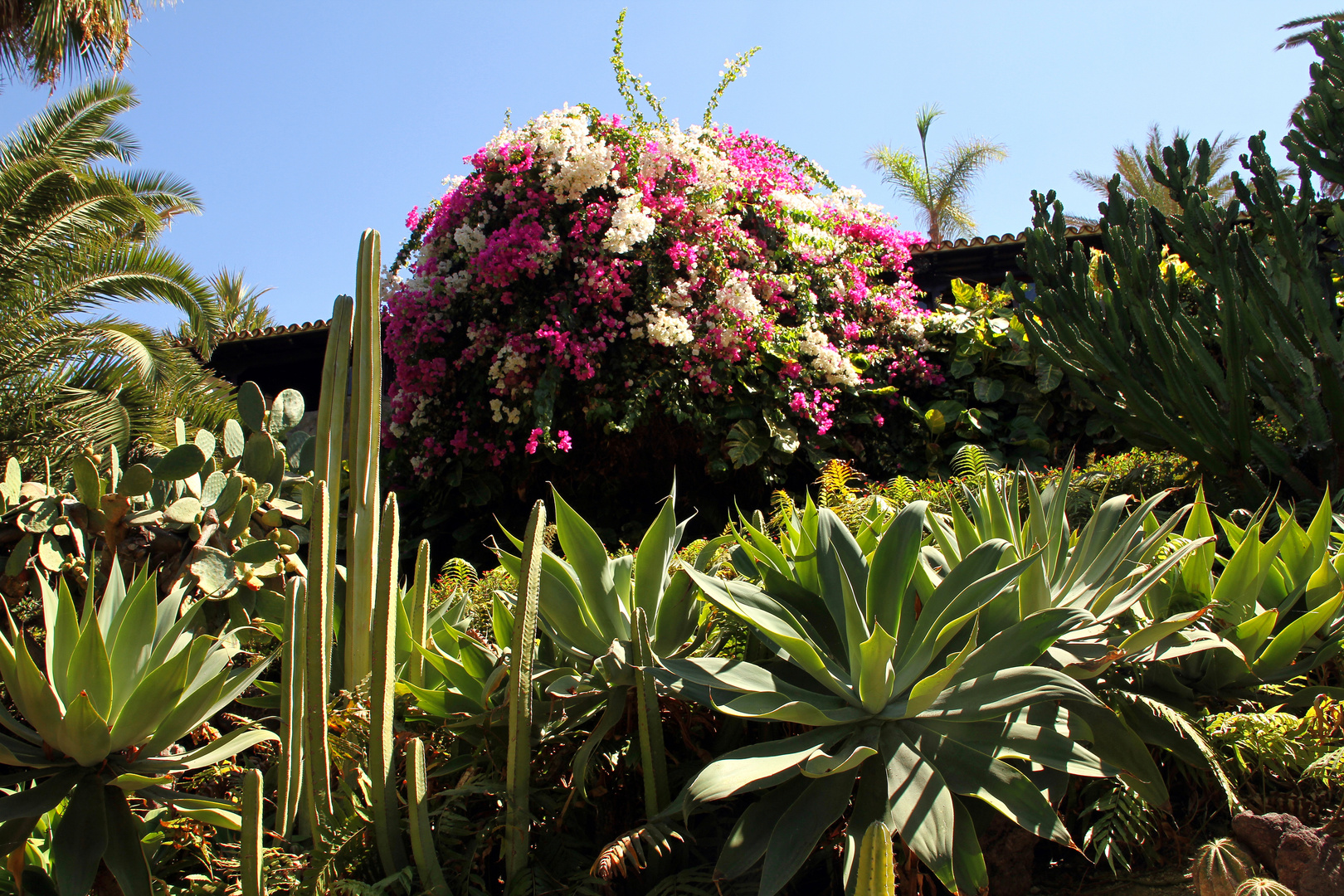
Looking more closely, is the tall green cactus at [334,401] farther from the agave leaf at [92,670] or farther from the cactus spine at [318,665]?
the agave leaf at [92,670]

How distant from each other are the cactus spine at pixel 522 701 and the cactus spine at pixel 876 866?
0.71 metres

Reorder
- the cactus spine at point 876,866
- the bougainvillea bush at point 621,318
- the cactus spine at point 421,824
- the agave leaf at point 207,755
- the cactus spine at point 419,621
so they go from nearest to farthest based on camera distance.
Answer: the cactus spine at point 876,866 < the cactus spine at point 421,824 < the agave leaf at point 207,755 < the cactus spine at point 419,621 < the bougainvillea bush at point 621,318

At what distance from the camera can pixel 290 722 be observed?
171 centimetres

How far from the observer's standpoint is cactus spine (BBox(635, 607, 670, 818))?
1.72 meters

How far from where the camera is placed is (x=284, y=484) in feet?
12.7

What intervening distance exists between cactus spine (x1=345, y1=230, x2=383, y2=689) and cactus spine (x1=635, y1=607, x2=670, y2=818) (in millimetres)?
703

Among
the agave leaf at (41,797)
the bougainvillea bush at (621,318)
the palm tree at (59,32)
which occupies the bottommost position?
the agave leaf at (41,797)

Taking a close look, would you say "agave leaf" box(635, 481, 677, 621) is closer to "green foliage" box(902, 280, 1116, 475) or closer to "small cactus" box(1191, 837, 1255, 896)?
"small cactus" box(1191, 837, 1255, 896)

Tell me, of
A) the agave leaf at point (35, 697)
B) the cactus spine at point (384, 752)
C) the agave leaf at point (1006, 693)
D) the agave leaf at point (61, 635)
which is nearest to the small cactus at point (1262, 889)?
the agave leaf at point (1006, 693)

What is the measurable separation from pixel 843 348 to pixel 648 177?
2059 mm

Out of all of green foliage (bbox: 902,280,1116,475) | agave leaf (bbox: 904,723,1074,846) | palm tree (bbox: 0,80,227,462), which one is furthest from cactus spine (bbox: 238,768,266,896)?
palm tree (bbox: 0,80,227,462)

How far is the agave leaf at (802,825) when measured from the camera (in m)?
1.45

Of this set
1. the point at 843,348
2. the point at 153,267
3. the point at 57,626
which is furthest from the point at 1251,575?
the point at 153,267

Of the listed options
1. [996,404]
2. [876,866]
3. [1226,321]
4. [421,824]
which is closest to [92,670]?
[421,824]
